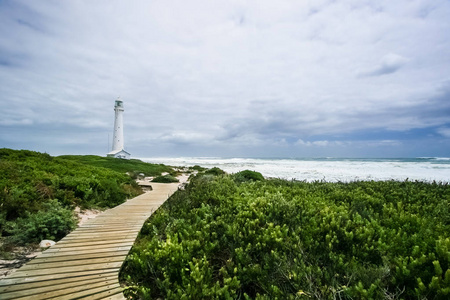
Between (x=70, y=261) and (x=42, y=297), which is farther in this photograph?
(x=70, y=261)

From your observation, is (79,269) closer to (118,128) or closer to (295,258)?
(295,258)

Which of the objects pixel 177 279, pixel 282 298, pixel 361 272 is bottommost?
pixel 177 279

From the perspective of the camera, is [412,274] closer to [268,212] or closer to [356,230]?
[356,230]

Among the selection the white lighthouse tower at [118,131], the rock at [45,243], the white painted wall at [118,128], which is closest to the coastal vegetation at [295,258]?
the rock at [45,243]

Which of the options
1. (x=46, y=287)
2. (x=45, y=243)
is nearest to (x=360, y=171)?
(x=45, y=243)

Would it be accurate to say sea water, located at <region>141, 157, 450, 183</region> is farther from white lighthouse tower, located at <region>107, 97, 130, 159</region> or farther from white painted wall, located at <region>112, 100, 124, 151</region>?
white painted wall, located at <region>112, 100, 124, 151</region>

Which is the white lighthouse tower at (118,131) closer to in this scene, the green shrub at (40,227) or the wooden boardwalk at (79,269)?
the green shrub at (40,227)

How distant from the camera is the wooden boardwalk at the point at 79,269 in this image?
3.75 meters

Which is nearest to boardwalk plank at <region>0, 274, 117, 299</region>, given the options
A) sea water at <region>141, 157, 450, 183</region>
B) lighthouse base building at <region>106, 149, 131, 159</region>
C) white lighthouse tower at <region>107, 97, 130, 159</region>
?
sea water at <region>141, 157, 450, 183</region>

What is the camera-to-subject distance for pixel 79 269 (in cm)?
442

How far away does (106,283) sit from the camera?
405cm

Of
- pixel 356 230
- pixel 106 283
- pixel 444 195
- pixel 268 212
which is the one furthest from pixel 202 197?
pixel 444 195

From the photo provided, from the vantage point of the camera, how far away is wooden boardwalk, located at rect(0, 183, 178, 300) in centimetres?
375

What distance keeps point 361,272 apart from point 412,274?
0.71 meters
